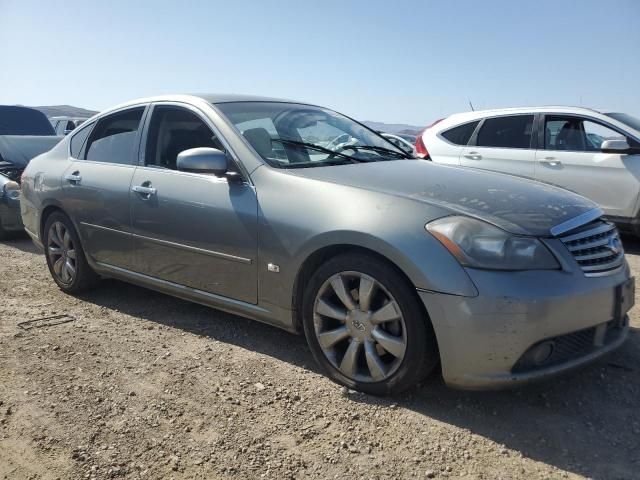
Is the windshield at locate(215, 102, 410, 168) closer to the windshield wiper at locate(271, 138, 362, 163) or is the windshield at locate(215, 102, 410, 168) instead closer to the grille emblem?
the windshield wiper at locate(271, 138, 362, 163)

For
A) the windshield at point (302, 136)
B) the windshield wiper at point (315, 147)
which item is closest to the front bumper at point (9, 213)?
the windshield at point (302, 136)

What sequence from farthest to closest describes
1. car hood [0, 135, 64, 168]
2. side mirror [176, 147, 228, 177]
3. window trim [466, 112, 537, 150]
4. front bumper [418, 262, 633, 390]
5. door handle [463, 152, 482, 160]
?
car hood [0, 135, 64, 168] → door handle [463, 152, 482, 160] → window trim [466, 112, 537, 150] → side mirror [176, 147, 228, 177] → front bumper [418, 262, 633, 390]

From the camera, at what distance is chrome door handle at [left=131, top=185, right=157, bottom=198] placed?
12.7 ft

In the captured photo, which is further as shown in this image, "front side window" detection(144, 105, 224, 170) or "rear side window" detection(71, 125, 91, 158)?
"rear side window" detection(71, 125, 91, 158)

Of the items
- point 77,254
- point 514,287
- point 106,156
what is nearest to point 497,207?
point 514,287

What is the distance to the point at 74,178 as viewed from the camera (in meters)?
4.57

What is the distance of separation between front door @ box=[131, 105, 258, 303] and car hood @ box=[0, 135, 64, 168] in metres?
5.47

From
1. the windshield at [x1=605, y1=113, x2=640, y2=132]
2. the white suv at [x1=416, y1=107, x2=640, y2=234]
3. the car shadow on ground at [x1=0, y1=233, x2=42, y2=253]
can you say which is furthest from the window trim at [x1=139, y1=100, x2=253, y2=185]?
the windshield at [x1=605, y1=113, x2=640, y2=132]

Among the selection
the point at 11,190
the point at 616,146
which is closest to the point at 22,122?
the point at 11,190

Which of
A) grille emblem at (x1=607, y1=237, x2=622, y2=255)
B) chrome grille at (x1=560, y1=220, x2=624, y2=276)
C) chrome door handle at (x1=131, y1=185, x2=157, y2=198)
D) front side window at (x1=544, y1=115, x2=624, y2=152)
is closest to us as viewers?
chrome grille at (x1=560, y1=220, x2=624, y2=276)

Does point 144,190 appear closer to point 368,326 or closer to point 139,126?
point 139,126

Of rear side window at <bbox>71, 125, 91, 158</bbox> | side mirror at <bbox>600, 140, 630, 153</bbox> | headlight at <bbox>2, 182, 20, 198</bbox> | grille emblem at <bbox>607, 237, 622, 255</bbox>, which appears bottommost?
headlight at <bbox>2, 182, 20, 198</bbox>

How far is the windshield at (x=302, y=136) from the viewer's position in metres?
3.58

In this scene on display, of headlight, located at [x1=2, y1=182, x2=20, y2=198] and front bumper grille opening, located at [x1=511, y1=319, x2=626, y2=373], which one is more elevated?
front bumper grille opening, located at [x1=511, y1=319, x2=626, y2=373]
